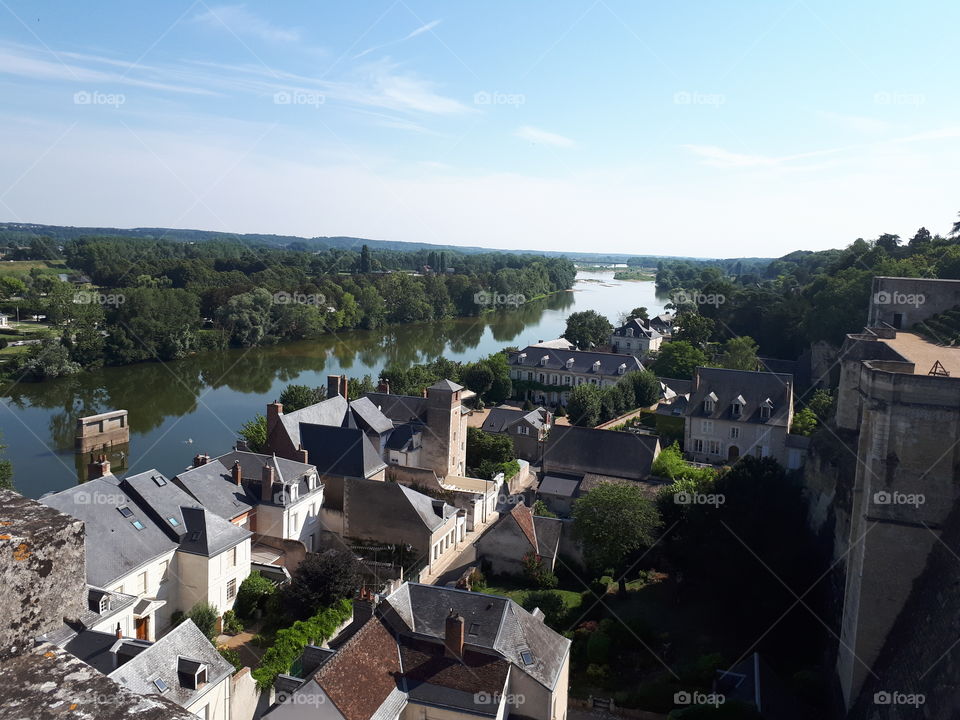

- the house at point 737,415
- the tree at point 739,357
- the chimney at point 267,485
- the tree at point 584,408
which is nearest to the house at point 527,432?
the tree at point 584,408

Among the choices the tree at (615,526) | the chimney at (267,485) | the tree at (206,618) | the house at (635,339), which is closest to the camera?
the tree at (206,618)

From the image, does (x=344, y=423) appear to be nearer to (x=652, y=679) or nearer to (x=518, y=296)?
(x=652, y=679)

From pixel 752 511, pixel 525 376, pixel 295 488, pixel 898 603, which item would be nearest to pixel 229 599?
pixel 295 488

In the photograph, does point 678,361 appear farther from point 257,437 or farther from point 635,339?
point 257,437

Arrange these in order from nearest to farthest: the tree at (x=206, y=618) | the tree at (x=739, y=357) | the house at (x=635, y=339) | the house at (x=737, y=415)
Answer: the tree at (x=206, y=618), the house at (x=737, y=415), the tree at (x=739, y=357), the house at (x=635, y=339)

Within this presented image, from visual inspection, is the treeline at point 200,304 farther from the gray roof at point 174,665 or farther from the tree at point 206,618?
the gray roof at point 174,665
